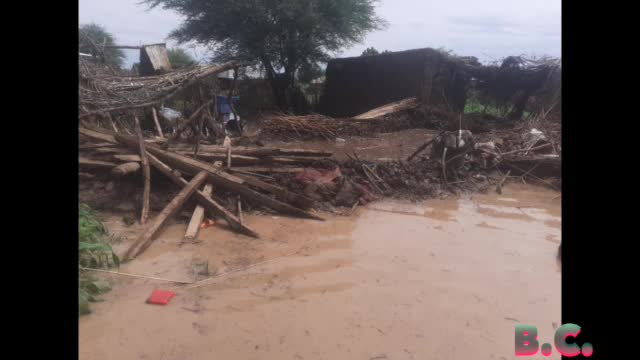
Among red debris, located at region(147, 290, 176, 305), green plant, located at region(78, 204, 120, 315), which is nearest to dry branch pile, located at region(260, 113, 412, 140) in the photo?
green plant, located at region(78, 204, 120, 315)

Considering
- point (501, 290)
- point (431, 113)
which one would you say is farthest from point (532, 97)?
point (501, 290)

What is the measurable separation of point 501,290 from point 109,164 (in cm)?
511

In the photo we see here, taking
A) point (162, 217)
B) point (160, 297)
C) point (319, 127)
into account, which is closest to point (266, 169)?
point (162, 217)

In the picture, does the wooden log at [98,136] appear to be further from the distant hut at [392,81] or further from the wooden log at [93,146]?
the distant hut at [392,81]

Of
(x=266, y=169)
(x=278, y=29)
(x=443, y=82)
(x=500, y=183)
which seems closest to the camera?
(x=266, y=169)

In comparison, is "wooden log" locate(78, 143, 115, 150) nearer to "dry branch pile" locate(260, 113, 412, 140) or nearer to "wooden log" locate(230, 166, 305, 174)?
"wooden log" locate(230, 166, 305, 174)

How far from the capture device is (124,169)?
577 cm

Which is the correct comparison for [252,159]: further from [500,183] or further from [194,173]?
[500,183]

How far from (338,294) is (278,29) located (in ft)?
51.0

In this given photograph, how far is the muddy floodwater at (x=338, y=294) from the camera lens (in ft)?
10.2

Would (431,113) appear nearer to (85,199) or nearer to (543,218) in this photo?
(543,218)

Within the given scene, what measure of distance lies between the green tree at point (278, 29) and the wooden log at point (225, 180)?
1196cm
